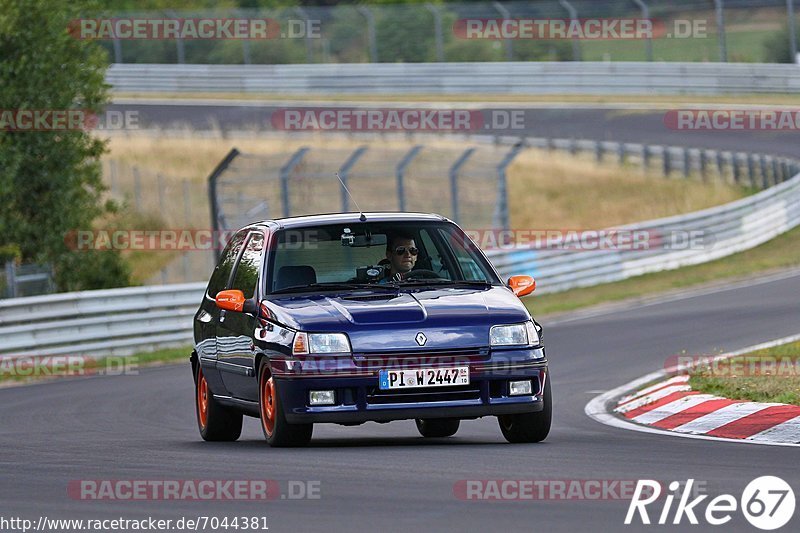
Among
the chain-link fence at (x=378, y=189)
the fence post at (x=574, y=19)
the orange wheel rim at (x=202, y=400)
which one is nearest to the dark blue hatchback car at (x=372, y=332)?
the orange wheel rim at (x=202, y=400)

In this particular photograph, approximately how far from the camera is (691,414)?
11.4 metres

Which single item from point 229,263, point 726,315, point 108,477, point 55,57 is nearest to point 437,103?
point 55,57

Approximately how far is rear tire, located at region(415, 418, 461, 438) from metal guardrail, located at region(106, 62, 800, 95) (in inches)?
1254

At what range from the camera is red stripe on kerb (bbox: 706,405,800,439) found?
1013 centimetres

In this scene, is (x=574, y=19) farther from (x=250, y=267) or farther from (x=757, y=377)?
(x=250, y=267)

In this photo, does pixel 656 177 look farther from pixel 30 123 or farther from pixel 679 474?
pixel 679 474

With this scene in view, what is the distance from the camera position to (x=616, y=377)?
49.7ft

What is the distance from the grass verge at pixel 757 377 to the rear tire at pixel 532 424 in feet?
7.14

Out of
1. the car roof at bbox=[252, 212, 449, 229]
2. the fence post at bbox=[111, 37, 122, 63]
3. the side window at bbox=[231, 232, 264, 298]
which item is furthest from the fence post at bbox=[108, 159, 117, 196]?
the car roof at bbox=[252, 212, 449, 229]

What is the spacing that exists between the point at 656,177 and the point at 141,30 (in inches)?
759

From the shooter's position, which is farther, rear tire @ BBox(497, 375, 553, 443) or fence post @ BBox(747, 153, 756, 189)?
fence post @ BBox(747, 153, 756, 189)

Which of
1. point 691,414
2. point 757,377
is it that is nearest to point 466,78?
point 757,377

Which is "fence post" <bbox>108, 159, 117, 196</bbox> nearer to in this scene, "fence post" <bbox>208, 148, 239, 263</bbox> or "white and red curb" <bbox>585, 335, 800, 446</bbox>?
"fence post" <bbox>208, 148, 239, 263</bbox>

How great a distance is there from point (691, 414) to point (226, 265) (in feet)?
11.6
